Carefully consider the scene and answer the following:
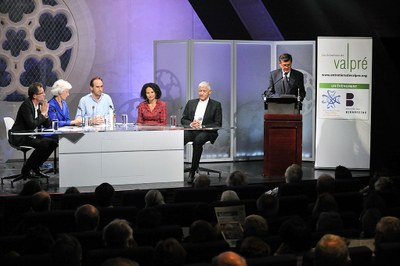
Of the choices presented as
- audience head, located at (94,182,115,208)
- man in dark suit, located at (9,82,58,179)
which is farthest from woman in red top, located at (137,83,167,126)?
audience head, located at (94,182,115,208)

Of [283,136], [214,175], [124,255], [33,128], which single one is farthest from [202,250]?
[214,175]

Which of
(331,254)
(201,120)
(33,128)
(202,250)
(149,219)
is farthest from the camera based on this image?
(201,120)

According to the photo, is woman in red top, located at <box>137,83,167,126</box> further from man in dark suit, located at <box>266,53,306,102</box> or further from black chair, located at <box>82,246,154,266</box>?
black chair, located at <box>82,246,154,266</box>

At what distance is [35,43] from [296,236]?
7.64m

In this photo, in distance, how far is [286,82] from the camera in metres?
9.36

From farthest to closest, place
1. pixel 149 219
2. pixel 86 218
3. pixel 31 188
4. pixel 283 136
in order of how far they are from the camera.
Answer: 1. pixel 283 136
2. pixel 31 188
3. pixel 86 218
4. pixel 149 219

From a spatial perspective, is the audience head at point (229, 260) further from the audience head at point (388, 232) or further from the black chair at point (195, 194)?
the black chair at point (195, 194)

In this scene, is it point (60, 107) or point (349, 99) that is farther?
point (349, 99)

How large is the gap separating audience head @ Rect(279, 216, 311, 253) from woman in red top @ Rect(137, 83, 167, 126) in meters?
4.93

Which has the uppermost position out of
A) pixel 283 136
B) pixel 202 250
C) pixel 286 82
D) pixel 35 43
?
pixel 35 43

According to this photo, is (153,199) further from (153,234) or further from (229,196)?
(153,234)

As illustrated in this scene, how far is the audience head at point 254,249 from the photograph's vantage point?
4.14 metres

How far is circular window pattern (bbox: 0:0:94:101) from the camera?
10961 mm

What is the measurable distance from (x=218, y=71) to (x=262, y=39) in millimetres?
1261
